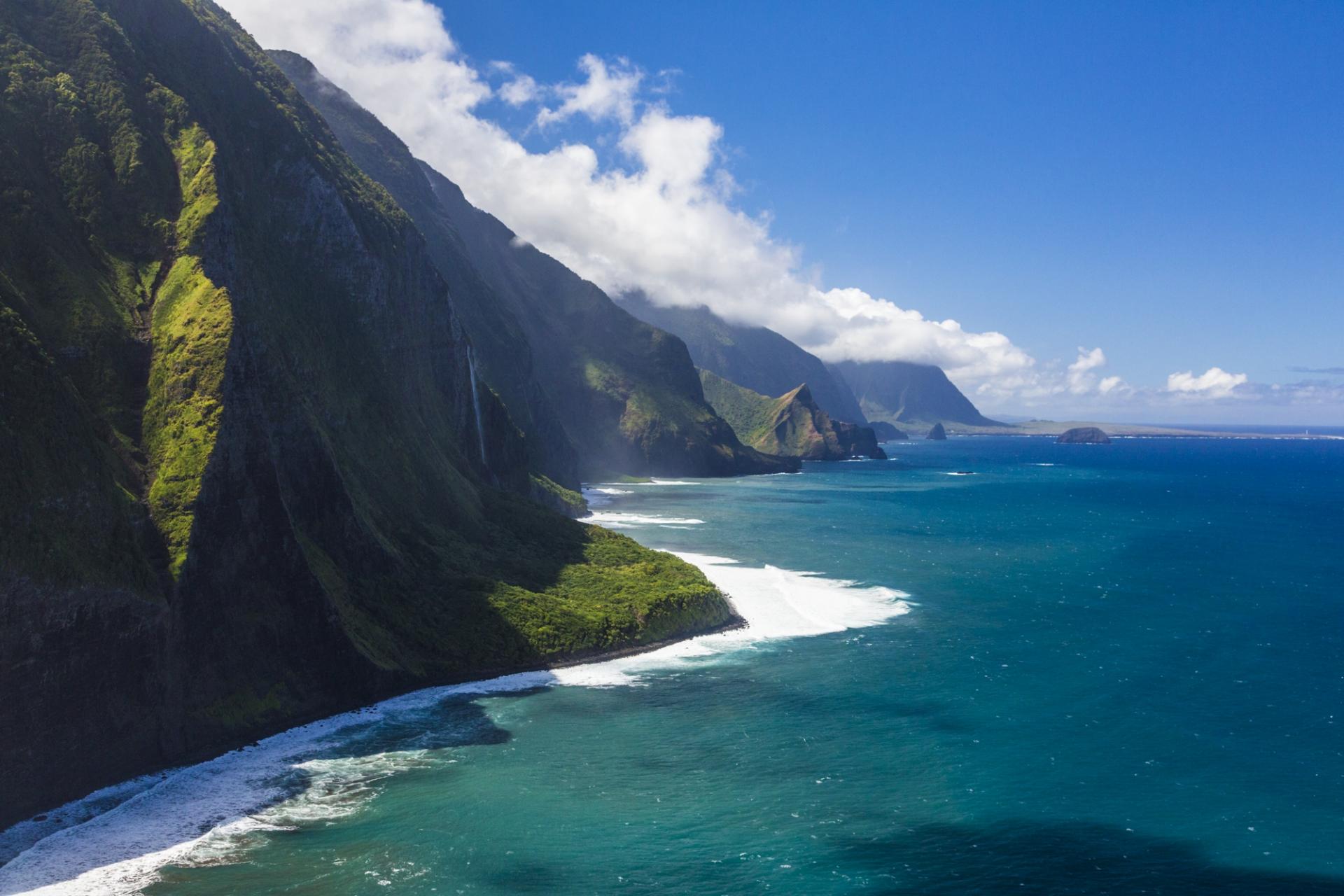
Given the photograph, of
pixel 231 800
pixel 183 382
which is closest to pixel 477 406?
pixel 183 382

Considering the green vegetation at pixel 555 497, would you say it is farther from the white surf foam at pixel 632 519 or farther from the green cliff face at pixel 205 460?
the green cliff face at pixel 205 460

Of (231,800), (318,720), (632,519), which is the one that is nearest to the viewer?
(231,800)

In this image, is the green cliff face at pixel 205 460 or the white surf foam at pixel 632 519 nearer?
the green cliff face at pixel 205 460

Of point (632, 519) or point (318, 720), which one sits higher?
point (632, 519)

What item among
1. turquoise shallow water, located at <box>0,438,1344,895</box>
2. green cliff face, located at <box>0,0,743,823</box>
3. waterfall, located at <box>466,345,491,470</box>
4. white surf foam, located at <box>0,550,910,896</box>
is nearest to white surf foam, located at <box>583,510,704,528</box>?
waterfall, located at <box>466,345,491,470</box>

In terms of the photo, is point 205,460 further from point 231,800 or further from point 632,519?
point 632,519

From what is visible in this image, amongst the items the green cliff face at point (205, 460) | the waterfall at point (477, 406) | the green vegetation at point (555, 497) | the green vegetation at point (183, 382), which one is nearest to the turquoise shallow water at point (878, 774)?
the green cliff face at point (205, 460)

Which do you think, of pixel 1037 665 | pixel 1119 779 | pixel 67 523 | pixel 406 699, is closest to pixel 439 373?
pixel 406 699
